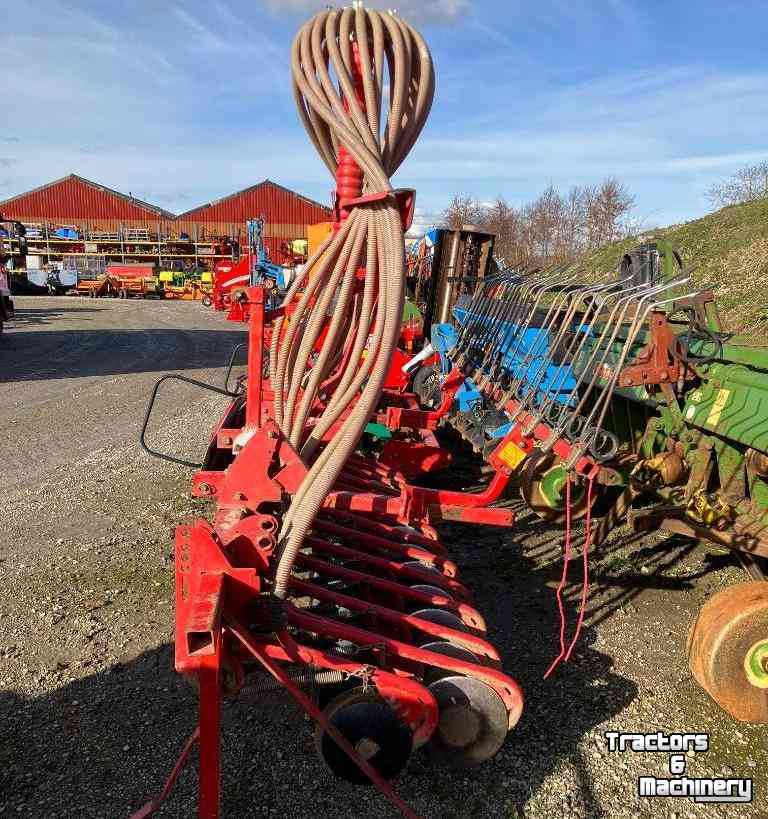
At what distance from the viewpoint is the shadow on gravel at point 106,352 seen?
12.8 metres

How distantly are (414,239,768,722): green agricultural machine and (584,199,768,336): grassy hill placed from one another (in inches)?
317

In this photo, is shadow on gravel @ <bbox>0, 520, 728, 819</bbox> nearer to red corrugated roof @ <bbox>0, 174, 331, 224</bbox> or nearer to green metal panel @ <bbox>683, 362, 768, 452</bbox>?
green metal panel @ <bbox>683, 362, 768, 452</bbox>

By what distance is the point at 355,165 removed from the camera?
2445 mm

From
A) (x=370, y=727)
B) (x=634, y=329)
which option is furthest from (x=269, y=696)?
(x=634, y=329)

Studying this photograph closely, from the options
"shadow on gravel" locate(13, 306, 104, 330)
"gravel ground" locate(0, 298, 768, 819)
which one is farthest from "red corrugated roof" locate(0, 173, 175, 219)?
"gravel ground" locate(0, 298, 768, 819)

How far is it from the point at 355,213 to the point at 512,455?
176cm

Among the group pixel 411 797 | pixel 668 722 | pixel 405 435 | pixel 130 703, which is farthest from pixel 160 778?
pixel 405 435

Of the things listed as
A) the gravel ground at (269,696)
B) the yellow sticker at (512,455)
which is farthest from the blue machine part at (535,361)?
the gravel ground at (269,696)

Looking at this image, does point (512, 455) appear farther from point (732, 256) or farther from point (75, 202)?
point (75, 202)

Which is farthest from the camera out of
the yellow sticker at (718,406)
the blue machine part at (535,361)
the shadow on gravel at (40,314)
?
the shadow on gravel at (40,314)

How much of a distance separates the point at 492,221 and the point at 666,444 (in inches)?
1266

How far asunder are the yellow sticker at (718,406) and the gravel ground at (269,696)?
127 cm

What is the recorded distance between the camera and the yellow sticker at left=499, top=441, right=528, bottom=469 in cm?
365

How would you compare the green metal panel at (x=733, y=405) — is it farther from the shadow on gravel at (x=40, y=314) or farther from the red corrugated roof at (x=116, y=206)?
the red corrugated roof at (x=116, y=206)
